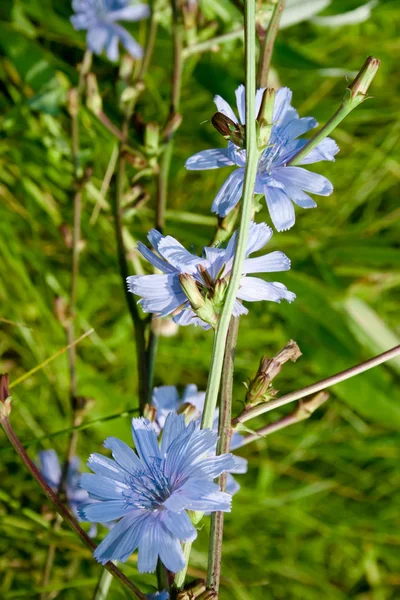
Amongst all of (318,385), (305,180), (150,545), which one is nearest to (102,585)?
(150,545)

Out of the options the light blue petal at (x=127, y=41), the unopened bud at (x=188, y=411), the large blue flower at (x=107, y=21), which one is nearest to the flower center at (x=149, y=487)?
the unopened bud at (x=188, y=411)

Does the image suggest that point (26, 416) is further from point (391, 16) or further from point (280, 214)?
point (391, 16)

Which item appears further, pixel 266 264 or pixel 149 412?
pixel 149 412

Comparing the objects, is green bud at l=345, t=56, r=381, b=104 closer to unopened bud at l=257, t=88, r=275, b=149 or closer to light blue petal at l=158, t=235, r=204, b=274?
unopened bud at l=257, t=88, r=275, b=149

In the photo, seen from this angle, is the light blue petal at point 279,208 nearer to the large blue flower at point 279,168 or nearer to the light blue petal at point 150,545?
the large blue flower at point 279,168

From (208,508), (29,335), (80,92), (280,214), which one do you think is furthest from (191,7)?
(208,508)

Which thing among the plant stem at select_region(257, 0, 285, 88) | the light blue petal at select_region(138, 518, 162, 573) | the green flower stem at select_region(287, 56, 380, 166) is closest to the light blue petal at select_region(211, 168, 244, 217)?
the green flower stem at select_region(287, 56, 380, 166)

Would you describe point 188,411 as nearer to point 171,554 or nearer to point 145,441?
point 145,441
